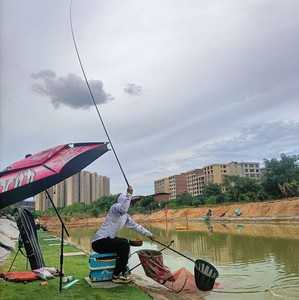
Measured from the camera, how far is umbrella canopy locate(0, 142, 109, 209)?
4086 mm

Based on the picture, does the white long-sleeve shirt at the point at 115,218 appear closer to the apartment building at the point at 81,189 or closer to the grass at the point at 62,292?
the grass at the point at 62,292

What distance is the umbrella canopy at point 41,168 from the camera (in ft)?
13.4

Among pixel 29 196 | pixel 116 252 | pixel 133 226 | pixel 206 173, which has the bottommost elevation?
pixel 116 252

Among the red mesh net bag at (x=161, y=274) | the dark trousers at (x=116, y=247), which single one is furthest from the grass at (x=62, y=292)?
the red mesh net bag at (x=161, y=274)

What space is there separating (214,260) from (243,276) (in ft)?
8.16

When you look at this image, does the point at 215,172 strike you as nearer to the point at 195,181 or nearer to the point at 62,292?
the point at 195,181

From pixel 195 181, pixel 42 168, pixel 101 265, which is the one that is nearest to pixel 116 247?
pixel 101 265

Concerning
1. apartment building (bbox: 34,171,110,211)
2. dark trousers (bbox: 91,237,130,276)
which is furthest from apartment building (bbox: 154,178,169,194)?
dark trousers (bbox: 91,237,130,276)

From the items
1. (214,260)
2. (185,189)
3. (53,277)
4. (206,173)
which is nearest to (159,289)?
(53,277)

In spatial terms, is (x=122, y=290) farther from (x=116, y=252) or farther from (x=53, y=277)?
(x=53, y=277)

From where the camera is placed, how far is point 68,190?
78.4 m

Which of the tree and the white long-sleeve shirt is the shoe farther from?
A: the tree

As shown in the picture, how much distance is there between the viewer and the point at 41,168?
168 inches

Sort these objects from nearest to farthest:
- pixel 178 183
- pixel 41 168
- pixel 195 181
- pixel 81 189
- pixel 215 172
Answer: pixel 41 168, pixel 81 189, pixel 215 172, pixel 195 181, pixel 178 183
